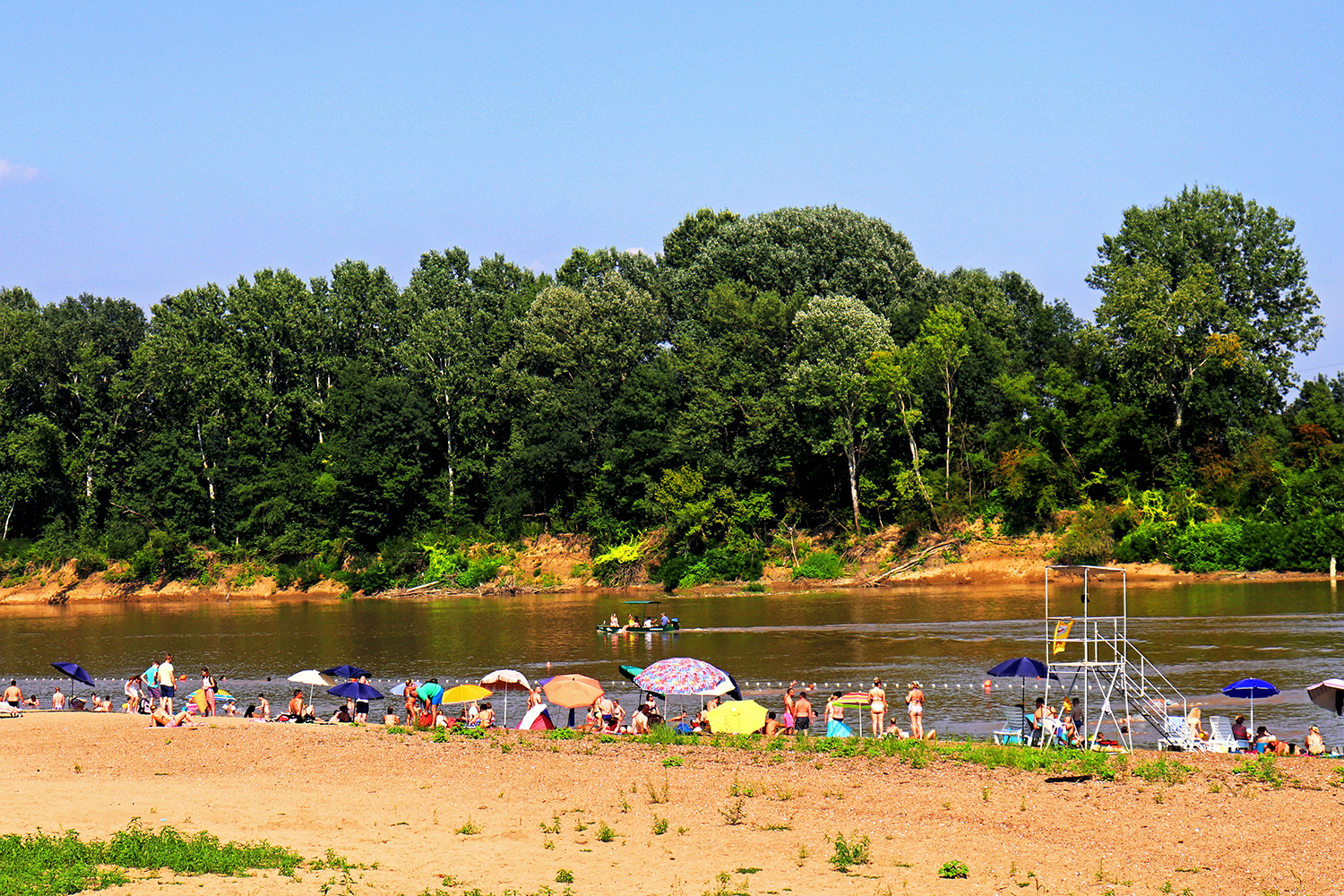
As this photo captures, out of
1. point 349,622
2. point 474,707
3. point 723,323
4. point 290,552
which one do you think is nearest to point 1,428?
point 290,552

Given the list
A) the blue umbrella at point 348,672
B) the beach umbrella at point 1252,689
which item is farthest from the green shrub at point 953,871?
the blue umbrella at point 348,672

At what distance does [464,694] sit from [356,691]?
451cm

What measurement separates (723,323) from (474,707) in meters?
47.3

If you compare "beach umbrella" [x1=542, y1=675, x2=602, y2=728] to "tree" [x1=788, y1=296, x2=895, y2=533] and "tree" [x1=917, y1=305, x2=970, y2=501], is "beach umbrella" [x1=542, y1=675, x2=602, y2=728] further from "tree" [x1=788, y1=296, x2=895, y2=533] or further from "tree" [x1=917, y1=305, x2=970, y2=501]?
"tree" [x1=917, y1=305, x2=970, y2=501]

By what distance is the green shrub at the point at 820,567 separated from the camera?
7005 cm

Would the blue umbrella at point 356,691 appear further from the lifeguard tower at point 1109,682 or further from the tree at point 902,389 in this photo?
the tree at point 902,389

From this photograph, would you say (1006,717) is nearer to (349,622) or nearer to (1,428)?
(349,622)

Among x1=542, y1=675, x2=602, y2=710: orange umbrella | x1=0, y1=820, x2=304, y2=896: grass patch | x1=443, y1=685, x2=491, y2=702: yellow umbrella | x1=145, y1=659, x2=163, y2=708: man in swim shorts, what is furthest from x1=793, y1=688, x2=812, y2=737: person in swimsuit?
x1=145, y1=659, x2=163, y2=708: man in swim shorts

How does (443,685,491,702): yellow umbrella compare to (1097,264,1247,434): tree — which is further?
(1097,264,1247,434): tree

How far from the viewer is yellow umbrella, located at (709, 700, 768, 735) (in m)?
28.3

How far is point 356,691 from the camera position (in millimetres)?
34344

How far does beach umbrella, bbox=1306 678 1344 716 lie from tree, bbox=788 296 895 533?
43915 mm

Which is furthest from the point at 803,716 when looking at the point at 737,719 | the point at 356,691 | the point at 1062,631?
the point at 356,691

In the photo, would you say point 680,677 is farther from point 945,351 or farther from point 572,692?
point 945,351
